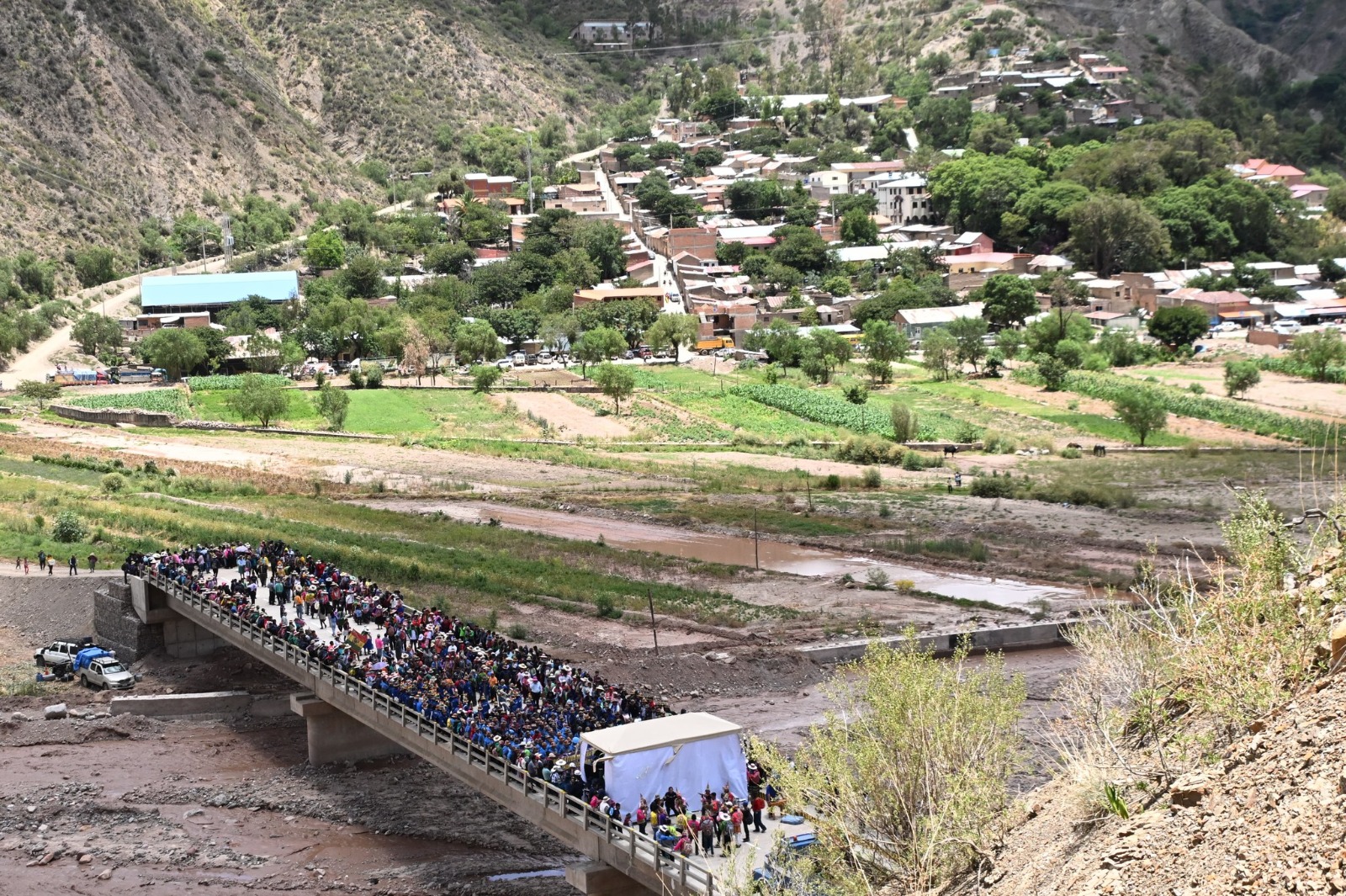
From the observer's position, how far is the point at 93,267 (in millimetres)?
112375

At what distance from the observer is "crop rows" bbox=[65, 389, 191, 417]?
78.0 metres

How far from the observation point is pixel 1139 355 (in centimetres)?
9575

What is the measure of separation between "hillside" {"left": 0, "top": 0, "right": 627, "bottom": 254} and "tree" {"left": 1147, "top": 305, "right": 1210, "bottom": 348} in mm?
81980

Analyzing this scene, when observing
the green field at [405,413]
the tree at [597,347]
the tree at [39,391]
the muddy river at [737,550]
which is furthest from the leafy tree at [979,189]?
the muddy river at [737,550]

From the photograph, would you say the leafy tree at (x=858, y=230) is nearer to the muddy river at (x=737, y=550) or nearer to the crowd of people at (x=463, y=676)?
the muddy river at (x=737, y=550)

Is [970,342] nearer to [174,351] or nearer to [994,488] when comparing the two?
[994,488]

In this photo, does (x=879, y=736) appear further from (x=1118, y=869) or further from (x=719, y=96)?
(x=719, y=96)

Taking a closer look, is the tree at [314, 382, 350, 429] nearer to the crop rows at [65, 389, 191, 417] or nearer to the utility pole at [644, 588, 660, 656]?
the crop rows at [65, 389, 191, 417]

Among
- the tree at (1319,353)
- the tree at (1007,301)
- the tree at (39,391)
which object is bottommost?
the tree at (39,391)

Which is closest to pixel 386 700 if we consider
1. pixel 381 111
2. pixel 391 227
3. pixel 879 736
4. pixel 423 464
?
pixel 879 736

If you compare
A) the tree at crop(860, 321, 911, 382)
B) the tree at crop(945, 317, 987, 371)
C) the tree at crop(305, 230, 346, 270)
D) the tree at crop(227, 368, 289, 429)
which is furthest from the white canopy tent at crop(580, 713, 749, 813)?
the tree at crop(305, 230, 346, 270)

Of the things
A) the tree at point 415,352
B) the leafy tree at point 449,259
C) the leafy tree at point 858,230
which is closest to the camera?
the tree at point 415,352

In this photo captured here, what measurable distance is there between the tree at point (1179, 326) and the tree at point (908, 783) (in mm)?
86738

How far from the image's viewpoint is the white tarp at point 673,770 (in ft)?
62.8
